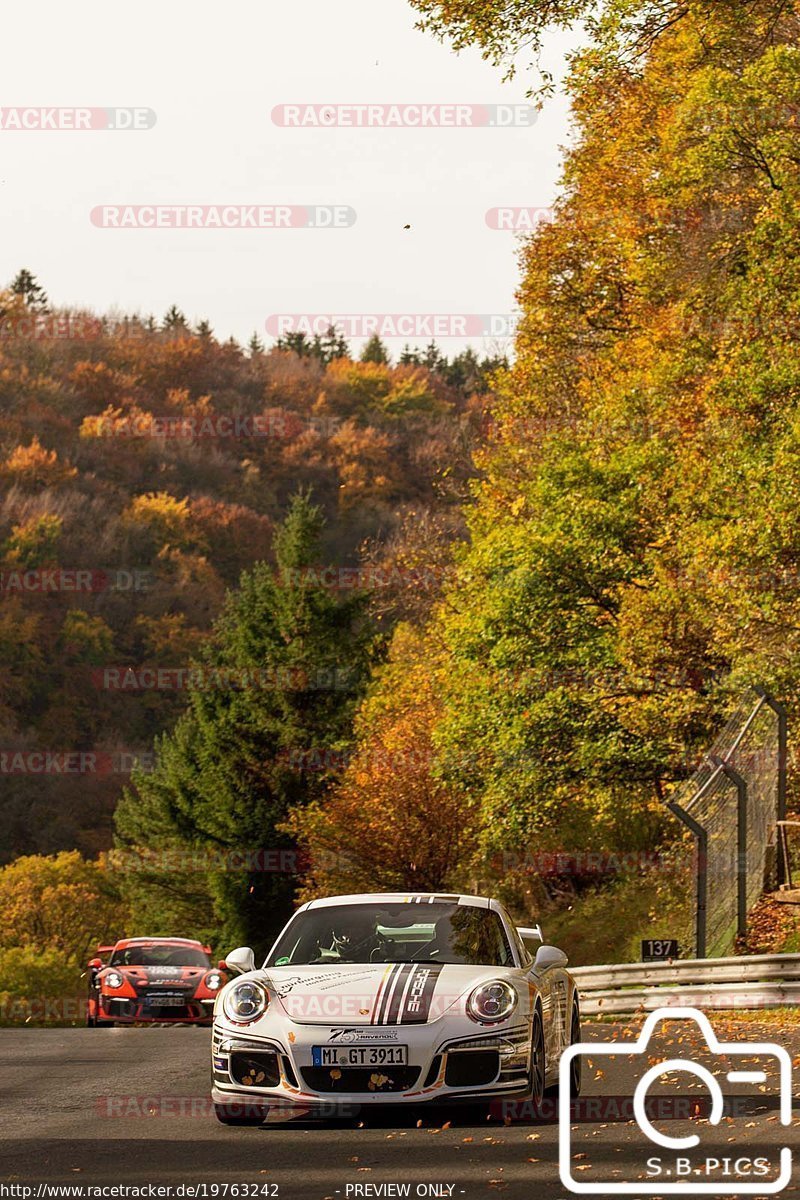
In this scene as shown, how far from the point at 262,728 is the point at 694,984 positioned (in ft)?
138

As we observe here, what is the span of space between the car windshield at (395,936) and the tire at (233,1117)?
3.08 ft

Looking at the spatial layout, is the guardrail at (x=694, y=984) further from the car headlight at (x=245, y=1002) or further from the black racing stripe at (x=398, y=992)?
the car headlight at (x=245, y=1002)

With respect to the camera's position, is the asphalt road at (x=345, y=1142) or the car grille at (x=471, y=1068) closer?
the asphalt road at (x=345, y=1142)

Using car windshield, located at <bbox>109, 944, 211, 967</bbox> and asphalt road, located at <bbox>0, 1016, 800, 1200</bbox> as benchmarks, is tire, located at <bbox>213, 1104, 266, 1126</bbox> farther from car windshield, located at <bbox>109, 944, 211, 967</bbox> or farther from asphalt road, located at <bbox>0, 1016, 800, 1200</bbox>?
car windshield, located at <bbox>109, 944, 211, 967</bbox>

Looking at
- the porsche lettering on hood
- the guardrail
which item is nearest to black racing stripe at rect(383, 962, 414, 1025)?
the porsche lettering on hood

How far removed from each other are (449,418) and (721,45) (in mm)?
115085

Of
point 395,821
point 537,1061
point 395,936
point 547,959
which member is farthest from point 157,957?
point 395,821

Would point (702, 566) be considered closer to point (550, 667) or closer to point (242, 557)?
point (550, 667)

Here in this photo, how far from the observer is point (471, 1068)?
10.1 m

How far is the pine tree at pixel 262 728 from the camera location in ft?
196

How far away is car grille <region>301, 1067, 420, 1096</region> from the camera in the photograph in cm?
999

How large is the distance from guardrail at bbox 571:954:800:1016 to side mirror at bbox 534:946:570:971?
7075 millimetres

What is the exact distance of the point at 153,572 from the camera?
4488 inches

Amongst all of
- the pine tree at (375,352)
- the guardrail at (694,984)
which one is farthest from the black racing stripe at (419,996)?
the pine tree at (375,352)
